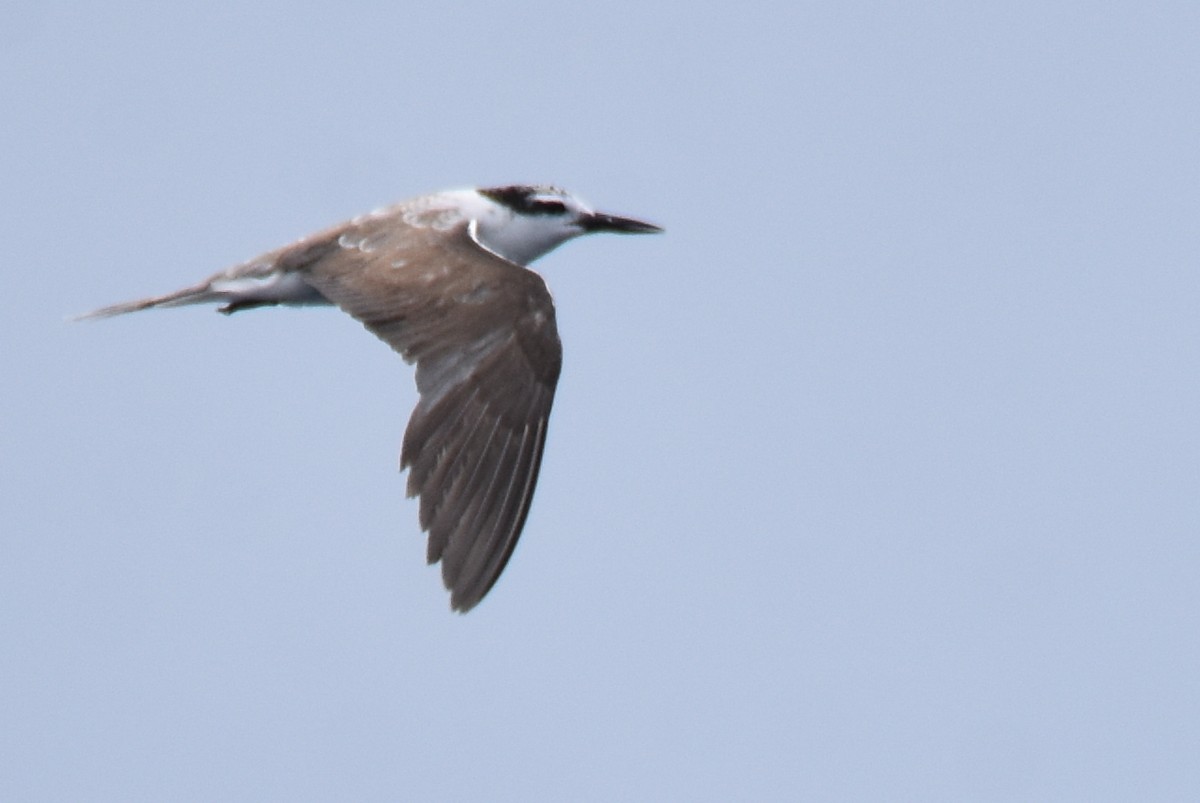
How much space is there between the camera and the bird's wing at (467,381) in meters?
12.8

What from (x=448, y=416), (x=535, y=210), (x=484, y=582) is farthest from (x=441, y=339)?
(x=535, y=210)

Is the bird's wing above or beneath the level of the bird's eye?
beneath

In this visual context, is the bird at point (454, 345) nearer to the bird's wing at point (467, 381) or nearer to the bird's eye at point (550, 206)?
the bird's wing at point (467, 381)

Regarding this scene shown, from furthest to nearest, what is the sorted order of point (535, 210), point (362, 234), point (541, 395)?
point (535, 210)
point (362, 234)
point (541, 395)

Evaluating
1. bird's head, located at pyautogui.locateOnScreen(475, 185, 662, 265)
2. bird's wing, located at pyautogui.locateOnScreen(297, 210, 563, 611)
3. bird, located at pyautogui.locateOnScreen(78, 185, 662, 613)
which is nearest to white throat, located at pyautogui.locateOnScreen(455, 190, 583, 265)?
bird's head, located at pyautogui.locateOnScreen(475, 185, 662, 265)

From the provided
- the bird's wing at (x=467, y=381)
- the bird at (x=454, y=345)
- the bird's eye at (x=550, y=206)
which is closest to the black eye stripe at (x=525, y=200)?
the bird's eye at (x=550, y=206)

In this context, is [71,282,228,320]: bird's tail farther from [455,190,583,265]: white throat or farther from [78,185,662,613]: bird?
[455,190,583,265]: white throat

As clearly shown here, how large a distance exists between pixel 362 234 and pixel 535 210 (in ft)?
5.34

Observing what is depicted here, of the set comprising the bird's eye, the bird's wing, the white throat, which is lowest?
the bird's wing

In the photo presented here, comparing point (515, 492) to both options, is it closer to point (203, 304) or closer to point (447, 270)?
point (447, 270)

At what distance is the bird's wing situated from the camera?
12.8 metres

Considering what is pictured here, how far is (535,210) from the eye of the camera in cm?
1602

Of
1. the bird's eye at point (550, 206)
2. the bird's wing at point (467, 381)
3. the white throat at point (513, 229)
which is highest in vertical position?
the bird's eye at point (550, 206)

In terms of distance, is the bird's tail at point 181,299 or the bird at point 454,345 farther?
the bird's tail at point 181,299
